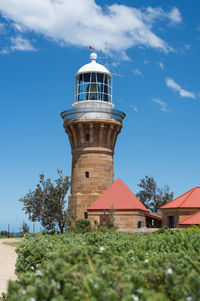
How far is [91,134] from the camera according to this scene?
138 ft

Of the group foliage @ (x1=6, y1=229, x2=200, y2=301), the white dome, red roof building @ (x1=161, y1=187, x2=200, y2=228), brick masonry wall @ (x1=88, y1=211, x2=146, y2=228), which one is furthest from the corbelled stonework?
foliage @ (x1=6, y1=229, x2=200, y2=301)

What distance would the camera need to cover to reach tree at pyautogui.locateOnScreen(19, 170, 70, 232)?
44.2 m

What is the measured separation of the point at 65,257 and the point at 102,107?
1374 inches

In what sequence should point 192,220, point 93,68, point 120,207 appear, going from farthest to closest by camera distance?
point 93,68, point 120,207, point 192,220

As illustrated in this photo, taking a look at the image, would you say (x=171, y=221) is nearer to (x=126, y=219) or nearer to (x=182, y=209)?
(x=182, y=209)

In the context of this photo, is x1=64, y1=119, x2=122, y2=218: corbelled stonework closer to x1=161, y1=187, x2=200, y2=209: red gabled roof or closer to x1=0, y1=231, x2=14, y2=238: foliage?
x1=161, y1=187, x2=200, y2=209: red gabled roof

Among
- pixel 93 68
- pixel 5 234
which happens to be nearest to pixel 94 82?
pixel 93 68

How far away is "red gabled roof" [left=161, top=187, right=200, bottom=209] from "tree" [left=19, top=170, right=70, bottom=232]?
12.0 metres

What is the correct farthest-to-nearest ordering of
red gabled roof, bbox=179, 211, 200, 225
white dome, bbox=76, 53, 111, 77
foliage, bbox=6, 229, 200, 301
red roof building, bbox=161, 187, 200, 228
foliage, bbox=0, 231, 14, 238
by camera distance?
foliage, bbox=0, 231, 14, 238
white dome, bbox=76, 53, 111, 77
red roof building, bbox=161, 187, 200, 228
red gabled roof, bbox=179, 211, 200, 225
foliage, bbox=6, 229, 200, 301

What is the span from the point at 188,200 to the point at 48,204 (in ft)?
52.0

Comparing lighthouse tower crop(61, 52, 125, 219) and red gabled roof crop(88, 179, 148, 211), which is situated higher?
lighthouse tower crop(61, 52, 125, 219)

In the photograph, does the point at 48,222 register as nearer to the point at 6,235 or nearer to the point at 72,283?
the point at 6,235

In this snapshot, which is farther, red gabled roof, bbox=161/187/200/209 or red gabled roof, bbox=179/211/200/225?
red gabled roof, bbox=161/187/200/209

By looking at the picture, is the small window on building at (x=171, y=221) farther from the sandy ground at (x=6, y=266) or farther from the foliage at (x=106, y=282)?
the foliage at (x=106, y=282)
